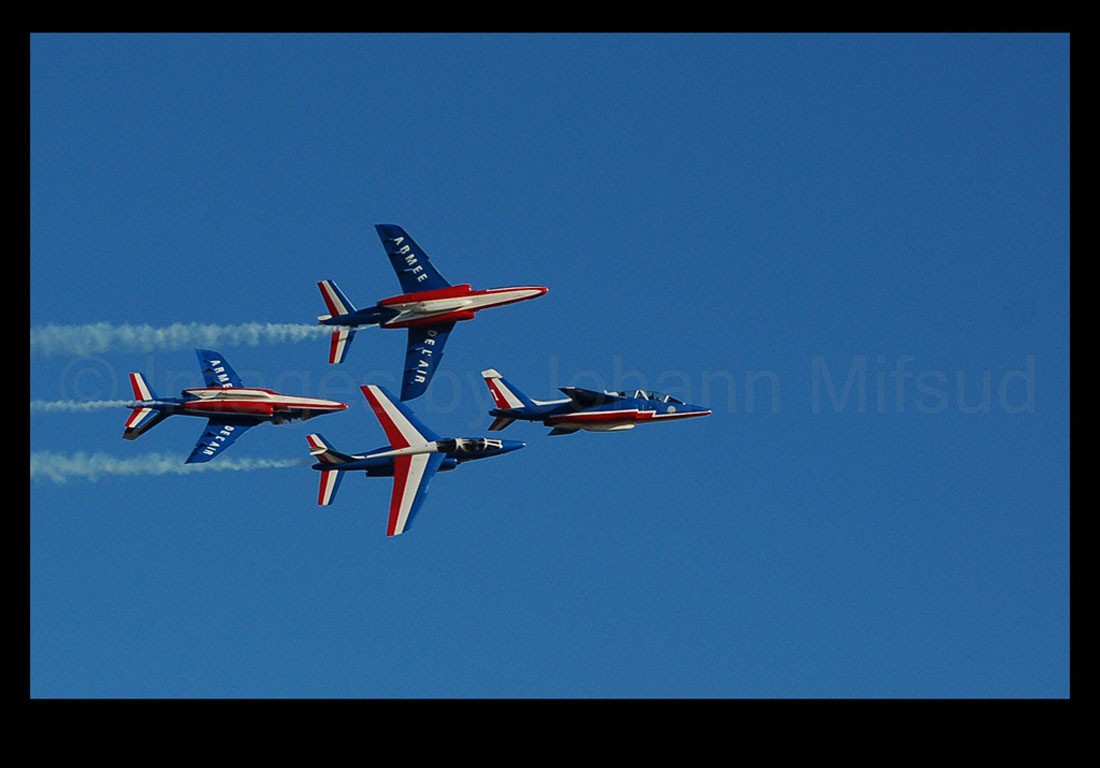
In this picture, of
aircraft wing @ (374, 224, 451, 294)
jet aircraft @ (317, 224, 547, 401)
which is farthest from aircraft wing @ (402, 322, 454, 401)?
aircraft wing @ (374, 224, 451, 294)

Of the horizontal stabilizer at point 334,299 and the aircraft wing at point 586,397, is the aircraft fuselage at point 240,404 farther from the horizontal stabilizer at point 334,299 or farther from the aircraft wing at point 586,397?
the aircraft wing at point 586,397

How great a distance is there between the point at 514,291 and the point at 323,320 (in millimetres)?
9088

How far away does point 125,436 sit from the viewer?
258 ft

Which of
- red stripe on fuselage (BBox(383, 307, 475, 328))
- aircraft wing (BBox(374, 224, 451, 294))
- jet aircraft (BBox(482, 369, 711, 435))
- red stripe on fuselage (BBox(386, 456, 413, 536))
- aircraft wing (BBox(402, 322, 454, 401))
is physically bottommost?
red stripe on fuselage (BBox(386, 456, 413, 536))

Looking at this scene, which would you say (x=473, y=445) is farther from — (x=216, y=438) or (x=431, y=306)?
(x=216, y=438)

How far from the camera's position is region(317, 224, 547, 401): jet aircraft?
258 feet

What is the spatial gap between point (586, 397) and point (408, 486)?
30.4 feet

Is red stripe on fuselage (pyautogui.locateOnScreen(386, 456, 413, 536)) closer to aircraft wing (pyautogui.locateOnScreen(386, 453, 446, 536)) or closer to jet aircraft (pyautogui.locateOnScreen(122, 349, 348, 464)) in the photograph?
aircraft wing (pyautogui.locateOnScreen(386, 453, 446, 536))

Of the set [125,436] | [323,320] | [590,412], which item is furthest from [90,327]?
[590,412]

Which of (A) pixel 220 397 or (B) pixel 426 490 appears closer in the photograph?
(B) pixel 426 490

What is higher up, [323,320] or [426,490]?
[323,320]

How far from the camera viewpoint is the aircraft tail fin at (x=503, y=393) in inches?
3076

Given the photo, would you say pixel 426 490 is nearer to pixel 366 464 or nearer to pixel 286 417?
pixel 366 464

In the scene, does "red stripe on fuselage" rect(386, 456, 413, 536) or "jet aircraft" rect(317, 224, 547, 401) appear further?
"jet aircraft" rect(317, 224, 547, 401)
